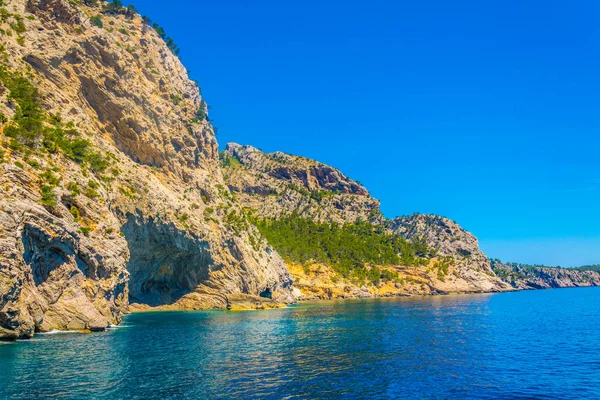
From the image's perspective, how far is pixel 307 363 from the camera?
38156 millimetres

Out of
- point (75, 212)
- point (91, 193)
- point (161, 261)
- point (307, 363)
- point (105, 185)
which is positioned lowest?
point (307, 363)

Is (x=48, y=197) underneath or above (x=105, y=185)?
underneath

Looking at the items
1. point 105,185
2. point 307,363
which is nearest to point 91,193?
point 105,185

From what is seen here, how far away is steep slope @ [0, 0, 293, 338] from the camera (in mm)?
49688

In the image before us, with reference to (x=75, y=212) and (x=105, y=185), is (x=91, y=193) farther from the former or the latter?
(x=105, y=185)

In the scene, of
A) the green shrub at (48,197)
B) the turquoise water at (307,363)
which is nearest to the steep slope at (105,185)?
the green shrub at (48,197)

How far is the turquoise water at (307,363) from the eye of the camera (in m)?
29.0

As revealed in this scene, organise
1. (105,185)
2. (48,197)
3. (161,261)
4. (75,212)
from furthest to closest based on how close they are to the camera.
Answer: (161,261) < (105,185) < (75,212) < (48,197)

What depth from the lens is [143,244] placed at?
89562 millimetres

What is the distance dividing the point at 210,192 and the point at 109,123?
107ft

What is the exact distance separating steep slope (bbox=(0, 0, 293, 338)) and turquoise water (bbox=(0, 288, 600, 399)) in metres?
6.95

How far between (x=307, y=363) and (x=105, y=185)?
179 ft

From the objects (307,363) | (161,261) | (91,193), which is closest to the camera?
(307,363)

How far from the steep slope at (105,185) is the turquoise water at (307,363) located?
273 inches
